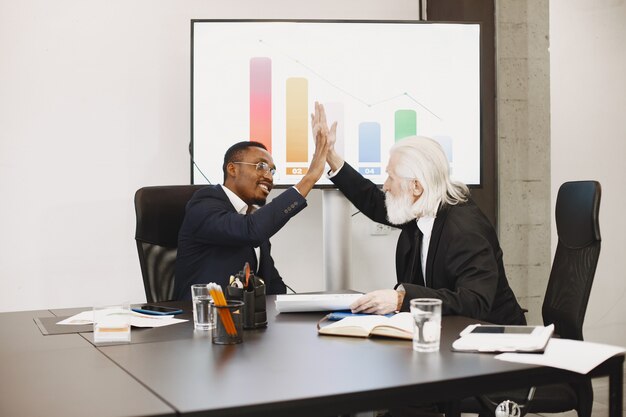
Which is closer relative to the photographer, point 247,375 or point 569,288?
point 247,375

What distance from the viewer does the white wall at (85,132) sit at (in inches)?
155

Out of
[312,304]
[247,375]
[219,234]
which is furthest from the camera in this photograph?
[219,234]

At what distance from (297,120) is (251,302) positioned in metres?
2.01

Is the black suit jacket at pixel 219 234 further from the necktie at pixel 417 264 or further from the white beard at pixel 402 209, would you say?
the necktie at pixel 417 264

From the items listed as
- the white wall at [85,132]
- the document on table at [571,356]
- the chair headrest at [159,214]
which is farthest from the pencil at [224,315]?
the white wall at [85,132]

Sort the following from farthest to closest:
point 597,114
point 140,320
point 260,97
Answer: point 597,114
point 260,97
point 140,320

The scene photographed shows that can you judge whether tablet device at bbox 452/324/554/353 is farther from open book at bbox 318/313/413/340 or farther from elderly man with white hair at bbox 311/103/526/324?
elderly man with white hair at bbox 311/103/526/324

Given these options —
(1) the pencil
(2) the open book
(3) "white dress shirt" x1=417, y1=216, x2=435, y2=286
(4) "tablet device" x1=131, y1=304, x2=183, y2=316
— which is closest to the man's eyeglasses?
(3) "white dress shirt" x1=417, y1=216, x2=435, y2=286

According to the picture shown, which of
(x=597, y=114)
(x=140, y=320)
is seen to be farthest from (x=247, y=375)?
(x=597, y=114)

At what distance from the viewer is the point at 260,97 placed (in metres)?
3.85

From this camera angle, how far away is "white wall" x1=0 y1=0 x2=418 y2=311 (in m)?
3.94

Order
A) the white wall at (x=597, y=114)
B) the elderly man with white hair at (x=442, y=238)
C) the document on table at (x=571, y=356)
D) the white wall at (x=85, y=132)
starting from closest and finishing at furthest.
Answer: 1. the document on table at (x=571, y=356)
2. the elderly man with white hair at (x=442, y=238)
3. the white wall at (x=85, y=132)
4. the white wall at (x=597, y=114)

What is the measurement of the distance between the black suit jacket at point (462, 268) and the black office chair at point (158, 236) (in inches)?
37.4

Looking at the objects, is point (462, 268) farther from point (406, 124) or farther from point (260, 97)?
point (260, 97)
